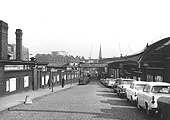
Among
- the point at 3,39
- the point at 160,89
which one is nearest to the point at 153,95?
the point at 160,89

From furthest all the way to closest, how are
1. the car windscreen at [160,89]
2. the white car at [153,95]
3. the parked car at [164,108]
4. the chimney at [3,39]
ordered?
the chimney at [3,39], the car windscreen at [160,89], the white car at [153,95], the parked car at [164,108]

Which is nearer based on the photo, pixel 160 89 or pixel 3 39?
pixel 160 89

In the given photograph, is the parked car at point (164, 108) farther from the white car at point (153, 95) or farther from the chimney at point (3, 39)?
the chimney at point (3, 39)

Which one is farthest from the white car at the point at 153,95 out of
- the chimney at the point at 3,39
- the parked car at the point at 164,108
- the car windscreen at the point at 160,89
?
the chimney at the point at 3,39

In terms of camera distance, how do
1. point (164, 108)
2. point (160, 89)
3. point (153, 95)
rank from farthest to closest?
point (160, 89)
point (153, 95)
point (164, 108)

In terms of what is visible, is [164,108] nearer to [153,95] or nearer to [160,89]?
[153,95]

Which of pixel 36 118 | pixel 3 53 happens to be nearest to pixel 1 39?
pixel 3 53

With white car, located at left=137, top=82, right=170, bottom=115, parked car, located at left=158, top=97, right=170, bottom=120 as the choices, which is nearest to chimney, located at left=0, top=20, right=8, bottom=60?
white car, located at left=137, top=82, right=170, bottom=115

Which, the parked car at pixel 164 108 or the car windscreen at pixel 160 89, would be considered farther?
the car windscreen at pixel 160 89

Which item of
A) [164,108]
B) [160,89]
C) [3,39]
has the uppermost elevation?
[3,39]

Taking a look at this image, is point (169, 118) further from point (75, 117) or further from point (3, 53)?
point (3, 53)

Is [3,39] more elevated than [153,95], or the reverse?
[3,39]

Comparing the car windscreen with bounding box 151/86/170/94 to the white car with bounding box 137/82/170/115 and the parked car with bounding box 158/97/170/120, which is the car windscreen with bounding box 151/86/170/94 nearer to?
the white car with bounding box 137/82/170/115

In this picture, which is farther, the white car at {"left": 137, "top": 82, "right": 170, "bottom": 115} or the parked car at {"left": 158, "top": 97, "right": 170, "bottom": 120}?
the white car at {"left": 137, "top": 82, "right": 170, "bottom": 115}
